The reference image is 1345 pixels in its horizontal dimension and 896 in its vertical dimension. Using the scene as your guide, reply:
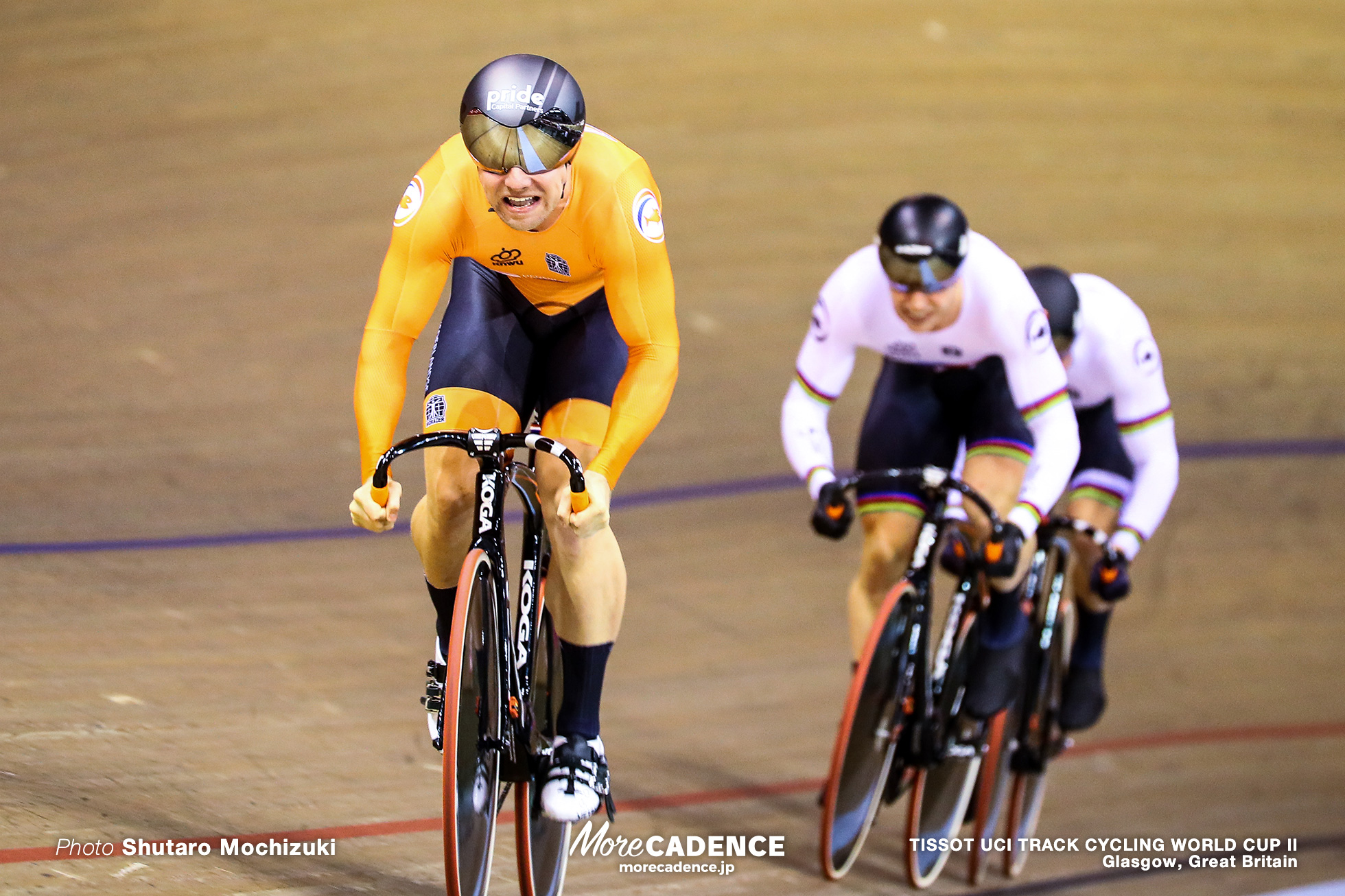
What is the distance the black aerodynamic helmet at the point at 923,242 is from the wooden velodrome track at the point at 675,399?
1.32 metres

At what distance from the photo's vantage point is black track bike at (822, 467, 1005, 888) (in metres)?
3.05

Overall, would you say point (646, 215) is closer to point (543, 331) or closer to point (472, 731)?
point (543, 331)

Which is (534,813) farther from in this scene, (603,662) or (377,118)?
(377,118)

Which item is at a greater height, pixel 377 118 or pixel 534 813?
pixel 377 118

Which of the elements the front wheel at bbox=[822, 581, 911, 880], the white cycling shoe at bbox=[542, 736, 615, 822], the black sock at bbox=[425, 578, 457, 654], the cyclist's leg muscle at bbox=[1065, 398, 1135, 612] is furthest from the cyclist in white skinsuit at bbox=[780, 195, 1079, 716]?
the black sock at bbox=[425, 578, 457, 654]

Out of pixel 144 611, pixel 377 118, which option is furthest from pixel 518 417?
pixel 377 118

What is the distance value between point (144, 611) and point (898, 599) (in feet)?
6.19

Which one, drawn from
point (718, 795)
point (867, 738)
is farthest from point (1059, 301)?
point (718, 795)

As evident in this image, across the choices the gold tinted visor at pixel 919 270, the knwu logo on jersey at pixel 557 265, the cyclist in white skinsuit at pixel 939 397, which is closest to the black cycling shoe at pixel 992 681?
the cyclist in white skinsuit at pixel 939 397

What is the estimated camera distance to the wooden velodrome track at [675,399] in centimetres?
333

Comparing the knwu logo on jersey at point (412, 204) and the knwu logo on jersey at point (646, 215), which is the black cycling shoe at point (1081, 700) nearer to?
the knwu logo on jersey at point (646, 215)

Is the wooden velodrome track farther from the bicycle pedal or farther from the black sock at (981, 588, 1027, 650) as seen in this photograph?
the black sock at (981, 588, 1027, 650)

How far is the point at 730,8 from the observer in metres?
6.66

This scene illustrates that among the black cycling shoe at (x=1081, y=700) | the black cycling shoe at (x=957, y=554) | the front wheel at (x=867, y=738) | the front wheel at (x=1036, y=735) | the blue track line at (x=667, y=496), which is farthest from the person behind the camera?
the blue track line at (x=667, y=496)
